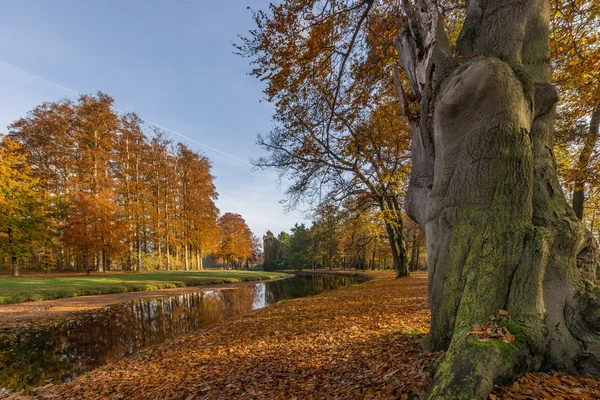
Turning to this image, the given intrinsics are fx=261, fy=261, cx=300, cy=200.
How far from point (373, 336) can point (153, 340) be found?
7017 mm

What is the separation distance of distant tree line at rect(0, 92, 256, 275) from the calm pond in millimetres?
13065

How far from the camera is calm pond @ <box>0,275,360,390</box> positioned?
19.5 feet

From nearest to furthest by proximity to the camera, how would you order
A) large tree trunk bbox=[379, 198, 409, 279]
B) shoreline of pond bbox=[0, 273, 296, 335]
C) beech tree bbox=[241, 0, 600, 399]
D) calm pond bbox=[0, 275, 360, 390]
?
beech tree bbox=[241, 0, 600, 399], calm pond bbox=[0, 275, 360, 390], shoreline of pond bbox=[0, 273, 296, 335], large tree trunk bbox=[379, 198, 409, 279]

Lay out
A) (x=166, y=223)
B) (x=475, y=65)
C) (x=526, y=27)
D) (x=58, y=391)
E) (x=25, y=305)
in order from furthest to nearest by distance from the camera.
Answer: (x=166, y=223), (x=25, y=305), (x=58, y=391), (x=526, y=27), (x=475, y=65)

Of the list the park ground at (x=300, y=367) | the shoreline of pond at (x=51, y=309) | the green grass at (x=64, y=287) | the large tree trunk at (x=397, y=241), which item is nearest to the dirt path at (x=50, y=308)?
the shoreline of pond at (x=51, y=309)

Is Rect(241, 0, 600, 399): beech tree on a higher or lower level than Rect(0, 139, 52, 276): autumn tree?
lower

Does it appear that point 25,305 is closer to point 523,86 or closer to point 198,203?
point 523,86

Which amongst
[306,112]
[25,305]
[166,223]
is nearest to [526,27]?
[306,112]

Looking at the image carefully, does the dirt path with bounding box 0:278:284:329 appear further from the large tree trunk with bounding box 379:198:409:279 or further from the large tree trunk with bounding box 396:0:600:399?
the large tree trunk with bounding box 379:198:409:279

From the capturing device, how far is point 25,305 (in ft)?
38.5

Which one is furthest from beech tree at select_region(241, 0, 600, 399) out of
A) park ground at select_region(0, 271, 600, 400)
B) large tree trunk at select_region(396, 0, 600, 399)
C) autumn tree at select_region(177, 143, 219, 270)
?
autumn tree at select_region(177, 143, 219, 270)

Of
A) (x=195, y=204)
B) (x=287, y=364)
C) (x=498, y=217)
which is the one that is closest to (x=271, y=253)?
(x=195, y=204)

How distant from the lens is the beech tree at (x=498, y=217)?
97.3 inches

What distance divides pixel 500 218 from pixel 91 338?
1127 centimetres
